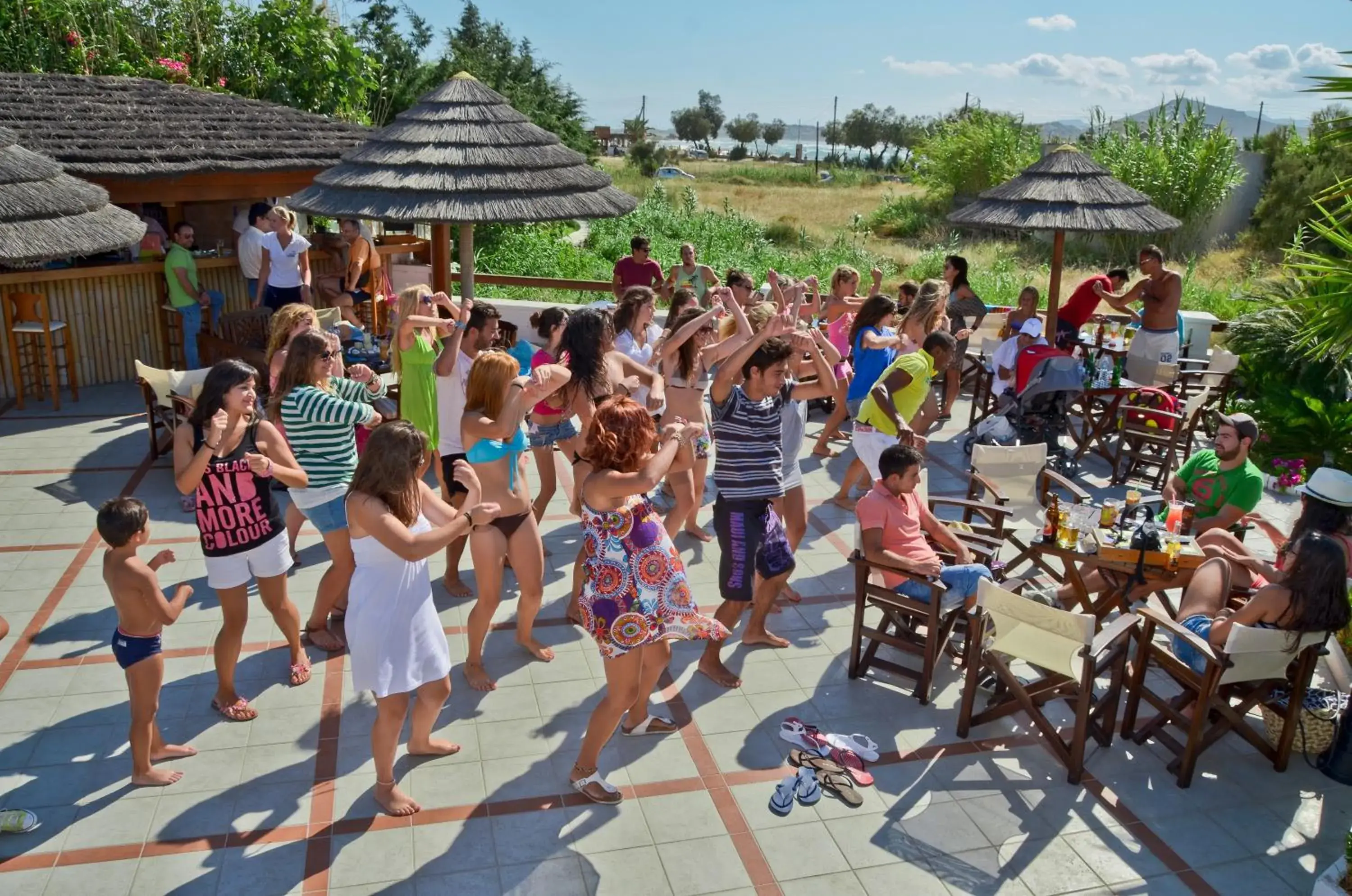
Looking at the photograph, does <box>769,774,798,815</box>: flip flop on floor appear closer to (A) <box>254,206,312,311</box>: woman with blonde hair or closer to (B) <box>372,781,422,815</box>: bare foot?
(B) <box>372,781,422,815</box>: bare foot

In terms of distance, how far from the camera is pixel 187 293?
11477 mm

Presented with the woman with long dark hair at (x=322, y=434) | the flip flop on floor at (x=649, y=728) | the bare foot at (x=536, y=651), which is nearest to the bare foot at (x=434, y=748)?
the flip flop on floor at (x=649, y=728)

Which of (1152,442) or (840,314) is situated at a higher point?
(840,314)

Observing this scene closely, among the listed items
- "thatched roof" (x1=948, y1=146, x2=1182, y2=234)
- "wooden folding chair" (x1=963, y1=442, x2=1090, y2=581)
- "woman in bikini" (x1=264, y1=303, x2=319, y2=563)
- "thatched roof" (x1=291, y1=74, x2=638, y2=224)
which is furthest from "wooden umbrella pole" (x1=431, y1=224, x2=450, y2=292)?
"thatched roof" (x1=948, y1=146, x2=1182, y2=234)

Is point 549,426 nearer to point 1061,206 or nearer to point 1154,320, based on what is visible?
point 1061,206

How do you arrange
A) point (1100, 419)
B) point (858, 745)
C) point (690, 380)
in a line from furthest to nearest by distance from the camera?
point (1100, 419) → point (690, 380) → point (858, 745)

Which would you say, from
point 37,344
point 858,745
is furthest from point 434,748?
point 37,344

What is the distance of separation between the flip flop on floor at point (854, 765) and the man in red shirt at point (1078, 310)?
6.78 meters

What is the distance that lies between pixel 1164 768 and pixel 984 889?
4.86ft

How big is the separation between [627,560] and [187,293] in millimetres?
8719

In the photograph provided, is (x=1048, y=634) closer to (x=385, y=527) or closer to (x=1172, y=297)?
(x=385, y=527)

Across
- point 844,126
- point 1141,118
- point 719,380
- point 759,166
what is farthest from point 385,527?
point 844,126

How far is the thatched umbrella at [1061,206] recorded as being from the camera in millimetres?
10664

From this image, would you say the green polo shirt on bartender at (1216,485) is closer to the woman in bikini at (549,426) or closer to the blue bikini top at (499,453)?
the woman in bikini at (549,426)
